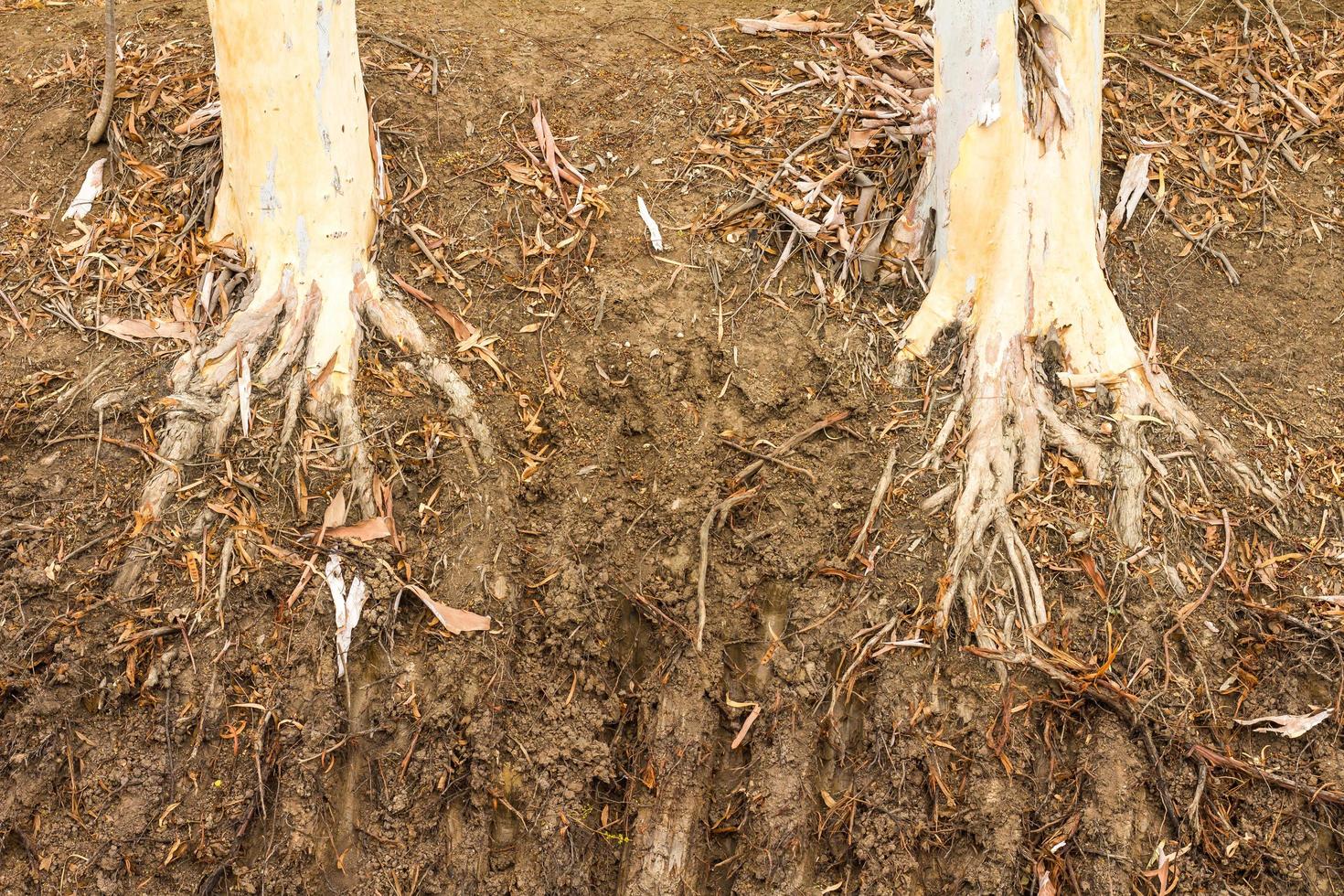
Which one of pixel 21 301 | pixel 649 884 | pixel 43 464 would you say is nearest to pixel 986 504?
pixel 649 884

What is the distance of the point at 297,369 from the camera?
4348mm

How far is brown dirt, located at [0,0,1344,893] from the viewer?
154 inches

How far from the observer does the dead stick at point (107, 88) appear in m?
4.81

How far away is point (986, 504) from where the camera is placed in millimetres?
4273

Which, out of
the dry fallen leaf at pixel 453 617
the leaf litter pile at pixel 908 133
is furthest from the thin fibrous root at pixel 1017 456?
the dry fallen leaf at pixel 453 617

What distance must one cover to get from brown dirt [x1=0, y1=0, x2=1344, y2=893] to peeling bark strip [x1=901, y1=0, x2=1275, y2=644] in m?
0.18

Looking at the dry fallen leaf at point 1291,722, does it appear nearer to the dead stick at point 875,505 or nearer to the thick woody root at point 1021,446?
the thick woody root at point 1021,446

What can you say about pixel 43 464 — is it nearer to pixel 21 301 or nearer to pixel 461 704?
pixel 21 301

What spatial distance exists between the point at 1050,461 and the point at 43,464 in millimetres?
3685

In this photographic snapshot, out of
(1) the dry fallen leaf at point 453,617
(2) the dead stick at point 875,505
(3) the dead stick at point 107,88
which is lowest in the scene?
(1) the dry fallen leaf at point 453,617

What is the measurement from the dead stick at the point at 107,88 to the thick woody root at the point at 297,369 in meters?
1.21

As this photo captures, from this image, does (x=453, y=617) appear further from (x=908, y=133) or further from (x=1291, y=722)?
(x=1291, y=722)

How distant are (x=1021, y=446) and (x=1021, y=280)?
630 mm

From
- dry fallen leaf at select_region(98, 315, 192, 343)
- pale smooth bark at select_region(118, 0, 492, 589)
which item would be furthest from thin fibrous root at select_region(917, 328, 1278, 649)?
dry fallen leaf at select_region(98, 315, 192, 343)
